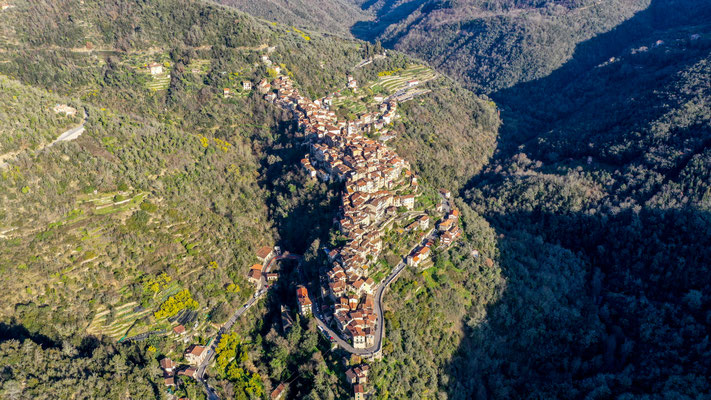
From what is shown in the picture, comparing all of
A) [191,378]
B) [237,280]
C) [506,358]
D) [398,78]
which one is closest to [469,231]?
[506,358]

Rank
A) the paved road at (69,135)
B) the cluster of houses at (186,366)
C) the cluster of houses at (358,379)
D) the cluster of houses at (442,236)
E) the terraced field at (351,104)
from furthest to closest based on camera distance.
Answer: the terraced field at (351,104)
the paved road at (69,135)
the cluster of houses at (442,236)
the cluster of houses at (186,366)
the cluster of houses at (358,379)

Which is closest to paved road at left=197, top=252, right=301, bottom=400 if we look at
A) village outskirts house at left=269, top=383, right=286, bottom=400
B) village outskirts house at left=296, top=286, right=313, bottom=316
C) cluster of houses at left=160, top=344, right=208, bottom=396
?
cluster of houses at left=160, top=344, right=208, bottom=396

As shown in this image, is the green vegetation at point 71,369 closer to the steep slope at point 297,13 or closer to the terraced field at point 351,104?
the terraced field at point 351,104

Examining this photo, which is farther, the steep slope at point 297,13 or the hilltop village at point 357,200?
the steep slope at point 297,13

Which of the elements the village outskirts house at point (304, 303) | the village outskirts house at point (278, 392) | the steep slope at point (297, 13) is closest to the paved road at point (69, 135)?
the village outskirts house at point (304, 303)

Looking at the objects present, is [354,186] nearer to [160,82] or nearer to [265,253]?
[265,253]

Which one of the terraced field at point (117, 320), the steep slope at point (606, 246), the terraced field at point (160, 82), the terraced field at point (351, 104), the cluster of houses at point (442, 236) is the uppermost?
the terraced field at point (160, 82)

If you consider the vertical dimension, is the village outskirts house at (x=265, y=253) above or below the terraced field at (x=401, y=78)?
below

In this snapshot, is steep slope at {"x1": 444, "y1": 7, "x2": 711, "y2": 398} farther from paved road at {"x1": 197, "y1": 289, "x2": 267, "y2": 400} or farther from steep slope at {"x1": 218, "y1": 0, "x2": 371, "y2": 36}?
steep slope at {"x1": 218, "y1": 0, "x2": 371, "y2": 36}

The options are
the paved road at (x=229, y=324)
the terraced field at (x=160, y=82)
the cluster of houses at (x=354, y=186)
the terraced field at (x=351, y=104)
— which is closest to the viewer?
the paved road at (x=229, y=324)

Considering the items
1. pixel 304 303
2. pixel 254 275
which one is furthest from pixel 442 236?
pixel 254 275
